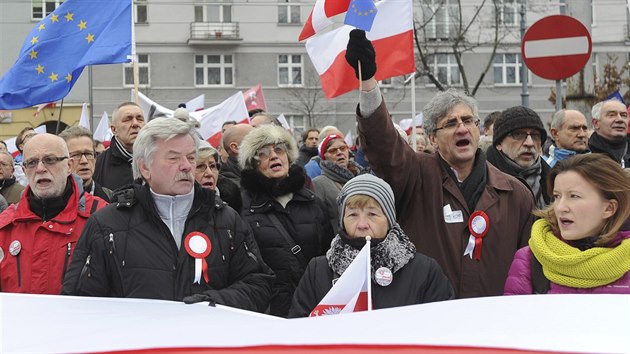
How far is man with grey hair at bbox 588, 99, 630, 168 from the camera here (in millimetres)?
7727

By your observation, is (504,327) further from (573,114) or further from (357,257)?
(573,114)

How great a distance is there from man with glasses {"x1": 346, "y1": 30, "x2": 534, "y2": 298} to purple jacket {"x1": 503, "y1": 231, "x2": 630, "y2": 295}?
516 mm

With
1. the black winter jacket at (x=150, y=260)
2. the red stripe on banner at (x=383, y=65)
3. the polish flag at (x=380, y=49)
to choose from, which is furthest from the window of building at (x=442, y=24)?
the black winter jacket at (x=150, y=260)

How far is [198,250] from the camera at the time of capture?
4.06 m

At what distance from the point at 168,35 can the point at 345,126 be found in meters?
9.91

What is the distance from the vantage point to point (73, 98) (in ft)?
129

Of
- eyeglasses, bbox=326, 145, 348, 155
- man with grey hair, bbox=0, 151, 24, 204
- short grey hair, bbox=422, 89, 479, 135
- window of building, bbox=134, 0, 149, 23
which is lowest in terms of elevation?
man with grey hair, bbox=0, 151, 24, 204

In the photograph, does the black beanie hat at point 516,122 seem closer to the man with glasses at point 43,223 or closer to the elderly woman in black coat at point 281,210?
the elderly woman in black coat at point 281,210

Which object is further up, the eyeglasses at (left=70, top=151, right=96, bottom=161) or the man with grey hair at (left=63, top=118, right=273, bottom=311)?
the eyeglasses at (left=70, top=151, right=96, bottom=161)

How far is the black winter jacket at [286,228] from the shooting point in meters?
5.56

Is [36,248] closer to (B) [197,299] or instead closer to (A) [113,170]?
(B) [197,299]

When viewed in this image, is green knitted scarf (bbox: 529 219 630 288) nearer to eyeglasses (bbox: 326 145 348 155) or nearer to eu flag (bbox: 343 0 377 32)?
eu flag (bbox: 343 0 377 32)

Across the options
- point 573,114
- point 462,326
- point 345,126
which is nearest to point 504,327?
point 462,326

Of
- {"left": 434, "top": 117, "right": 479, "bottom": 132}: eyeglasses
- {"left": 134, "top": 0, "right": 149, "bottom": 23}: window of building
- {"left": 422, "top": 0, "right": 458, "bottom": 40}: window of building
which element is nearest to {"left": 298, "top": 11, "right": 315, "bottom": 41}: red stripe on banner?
{"left": 434, "top": 117, "right": 479, "bottom": 132}: eyeglasses
